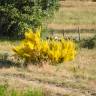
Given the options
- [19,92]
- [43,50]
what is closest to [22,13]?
[43,50]

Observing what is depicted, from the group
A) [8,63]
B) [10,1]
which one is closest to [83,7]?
[10,1]

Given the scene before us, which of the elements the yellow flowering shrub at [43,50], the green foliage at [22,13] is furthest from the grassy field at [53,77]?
the green foliage at [22,13]

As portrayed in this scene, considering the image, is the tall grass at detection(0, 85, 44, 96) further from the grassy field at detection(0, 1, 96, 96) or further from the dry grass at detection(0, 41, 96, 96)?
the dry grass at detection(0, 41, 96, 96)

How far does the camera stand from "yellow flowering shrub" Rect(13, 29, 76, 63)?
19.1 meters

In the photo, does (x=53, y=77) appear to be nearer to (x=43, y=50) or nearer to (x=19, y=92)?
(x=43, y=50)

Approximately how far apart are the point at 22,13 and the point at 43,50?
1013cm

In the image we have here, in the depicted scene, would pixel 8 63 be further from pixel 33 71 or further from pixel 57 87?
pixel 57 87

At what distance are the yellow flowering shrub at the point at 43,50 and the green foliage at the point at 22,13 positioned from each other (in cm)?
919

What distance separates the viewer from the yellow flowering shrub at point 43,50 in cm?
1912

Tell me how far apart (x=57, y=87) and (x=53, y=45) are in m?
4.28

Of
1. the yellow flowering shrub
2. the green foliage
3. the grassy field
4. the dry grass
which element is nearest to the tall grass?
the grassy field

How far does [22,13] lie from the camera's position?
29016 millimetres

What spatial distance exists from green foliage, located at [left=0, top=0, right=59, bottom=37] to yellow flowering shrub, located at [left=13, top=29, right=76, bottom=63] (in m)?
9.19

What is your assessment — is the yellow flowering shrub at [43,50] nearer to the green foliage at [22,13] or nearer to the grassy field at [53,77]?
the grassy field at [53,77]
